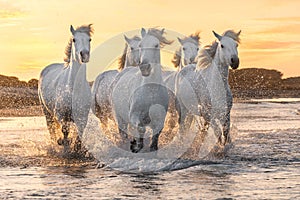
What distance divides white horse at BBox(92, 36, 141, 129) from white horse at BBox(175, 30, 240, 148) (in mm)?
1405

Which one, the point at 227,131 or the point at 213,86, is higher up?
the point at 213,86

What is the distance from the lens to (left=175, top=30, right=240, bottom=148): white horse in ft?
32.9

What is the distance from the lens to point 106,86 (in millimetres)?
11828

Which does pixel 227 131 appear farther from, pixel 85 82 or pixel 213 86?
pixel 85 82

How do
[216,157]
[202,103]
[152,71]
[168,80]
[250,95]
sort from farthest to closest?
1. [250,95]
2. [168,80]
3. [202,103]
4. [216,157]
5. [152,71]

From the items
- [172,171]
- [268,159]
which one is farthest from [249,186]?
[268,159]

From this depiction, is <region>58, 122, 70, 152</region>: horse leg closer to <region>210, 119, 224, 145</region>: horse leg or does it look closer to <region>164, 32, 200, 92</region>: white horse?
<region>210, 119, 224, 145</region>: horse leg

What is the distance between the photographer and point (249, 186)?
714cm

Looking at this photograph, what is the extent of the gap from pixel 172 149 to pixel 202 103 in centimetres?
99

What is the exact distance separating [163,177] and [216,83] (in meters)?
2.68

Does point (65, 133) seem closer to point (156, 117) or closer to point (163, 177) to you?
point (156, 117)

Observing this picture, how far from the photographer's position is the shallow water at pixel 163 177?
686 cm

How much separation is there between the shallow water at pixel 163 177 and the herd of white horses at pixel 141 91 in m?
0.71

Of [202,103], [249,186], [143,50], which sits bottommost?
[249,186]
